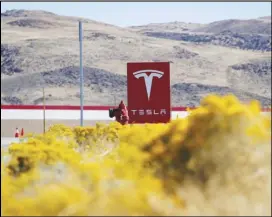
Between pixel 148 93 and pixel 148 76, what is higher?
pixel 148 76

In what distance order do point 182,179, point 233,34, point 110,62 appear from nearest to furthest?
point 182,179
point 110,62
point 233,34

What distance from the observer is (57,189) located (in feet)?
23.9

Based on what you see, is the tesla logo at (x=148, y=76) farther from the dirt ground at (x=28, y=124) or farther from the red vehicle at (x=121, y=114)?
the dirt ground at (x=28, y=124)

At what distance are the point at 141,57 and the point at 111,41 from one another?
21.1 ft

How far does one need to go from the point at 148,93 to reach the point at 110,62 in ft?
247

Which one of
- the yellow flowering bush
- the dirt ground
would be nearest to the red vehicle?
the yellow flowering bush

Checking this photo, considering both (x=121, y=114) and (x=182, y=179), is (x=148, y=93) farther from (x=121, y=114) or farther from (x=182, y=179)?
(x=182, y=179)

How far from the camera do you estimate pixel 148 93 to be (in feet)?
62.5

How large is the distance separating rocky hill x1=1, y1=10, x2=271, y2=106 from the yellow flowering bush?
6581 cm

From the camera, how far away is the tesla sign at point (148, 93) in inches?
741

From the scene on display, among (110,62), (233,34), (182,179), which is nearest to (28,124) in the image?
(110,62)

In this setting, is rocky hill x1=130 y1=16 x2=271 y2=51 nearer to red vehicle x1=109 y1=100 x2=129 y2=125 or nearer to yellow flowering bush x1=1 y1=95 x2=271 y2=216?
red vehicle x1=109 y1=100 x2=129 y2=125

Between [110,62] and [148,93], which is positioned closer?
[148,93]

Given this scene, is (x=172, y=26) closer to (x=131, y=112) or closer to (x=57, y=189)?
(x=131, y=112)
